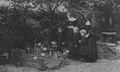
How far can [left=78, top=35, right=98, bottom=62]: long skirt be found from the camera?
659 cm

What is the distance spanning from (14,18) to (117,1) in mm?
5404

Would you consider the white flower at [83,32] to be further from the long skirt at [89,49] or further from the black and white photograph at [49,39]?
the long skirt at [89,49]

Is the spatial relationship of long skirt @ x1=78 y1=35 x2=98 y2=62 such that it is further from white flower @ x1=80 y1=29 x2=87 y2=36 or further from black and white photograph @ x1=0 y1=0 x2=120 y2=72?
white flower @ x1=80 y1=29 x2=87 y2=36

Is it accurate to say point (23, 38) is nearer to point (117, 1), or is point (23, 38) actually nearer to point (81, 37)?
point (81, 37)

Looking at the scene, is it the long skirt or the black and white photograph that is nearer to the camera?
the black and white photograph

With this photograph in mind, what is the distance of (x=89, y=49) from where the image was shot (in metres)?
6.58

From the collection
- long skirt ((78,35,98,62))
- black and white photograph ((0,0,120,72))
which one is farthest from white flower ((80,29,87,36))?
long skirt ((78,35,98,62))

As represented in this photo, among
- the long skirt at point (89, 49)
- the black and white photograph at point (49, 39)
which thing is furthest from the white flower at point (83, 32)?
the long skirt at point (89, 49)

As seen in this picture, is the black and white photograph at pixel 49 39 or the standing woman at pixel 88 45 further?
the standing woman at pixel 88 45

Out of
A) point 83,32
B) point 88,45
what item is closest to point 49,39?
point 83,32

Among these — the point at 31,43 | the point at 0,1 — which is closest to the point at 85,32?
the point at 31,43

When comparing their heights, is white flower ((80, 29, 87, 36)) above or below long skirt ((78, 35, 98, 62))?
above

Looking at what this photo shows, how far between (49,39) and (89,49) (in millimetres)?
1305

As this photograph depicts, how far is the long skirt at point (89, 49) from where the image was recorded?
21.6ft
